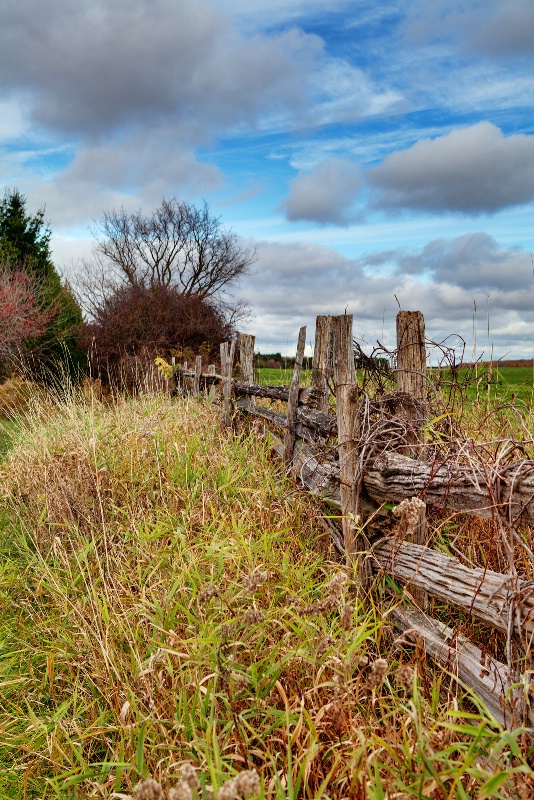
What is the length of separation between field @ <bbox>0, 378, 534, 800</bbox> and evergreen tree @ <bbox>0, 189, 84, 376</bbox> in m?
15.3

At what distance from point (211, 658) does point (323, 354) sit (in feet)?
11.6

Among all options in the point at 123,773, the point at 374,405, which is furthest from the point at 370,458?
the point at 123,773

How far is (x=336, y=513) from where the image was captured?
13.4 ft

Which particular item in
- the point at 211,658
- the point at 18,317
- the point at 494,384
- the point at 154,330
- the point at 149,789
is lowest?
the point at 211,658

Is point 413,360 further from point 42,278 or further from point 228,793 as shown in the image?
point 42,278

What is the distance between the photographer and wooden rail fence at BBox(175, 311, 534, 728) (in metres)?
2.52

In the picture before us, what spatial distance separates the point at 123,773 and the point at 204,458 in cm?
310

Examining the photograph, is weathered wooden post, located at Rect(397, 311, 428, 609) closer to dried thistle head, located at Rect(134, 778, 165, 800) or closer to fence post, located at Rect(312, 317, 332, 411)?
fence post, located at Rect(312, 317, 332, 411)

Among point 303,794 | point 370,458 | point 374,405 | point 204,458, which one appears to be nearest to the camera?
point 303,794

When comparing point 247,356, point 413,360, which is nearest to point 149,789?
point 413,360

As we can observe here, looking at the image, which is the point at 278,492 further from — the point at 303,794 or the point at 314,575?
the point at 303,794

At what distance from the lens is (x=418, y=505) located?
8.50ft

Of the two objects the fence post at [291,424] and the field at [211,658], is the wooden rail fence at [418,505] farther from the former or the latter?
the fence post at [291,424]

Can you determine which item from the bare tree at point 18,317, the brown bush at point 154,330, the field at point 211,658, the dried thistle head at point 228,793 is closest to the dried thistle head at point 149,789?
the field at point 211,658
